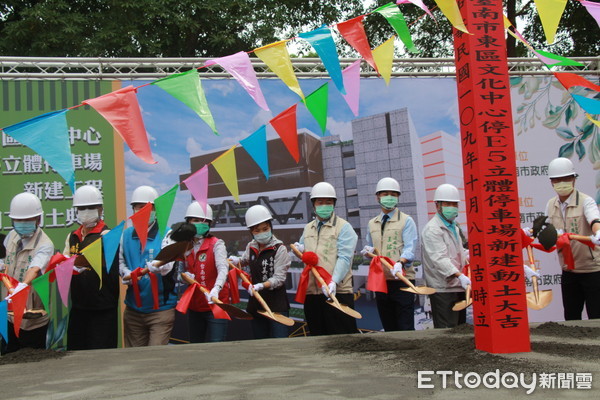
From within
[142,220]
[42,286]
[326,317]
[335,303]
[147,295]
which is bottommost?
[326,317]

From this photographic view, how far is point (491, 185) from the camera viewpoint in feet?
8.48

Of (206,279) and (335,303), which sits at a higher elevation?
(206,279)

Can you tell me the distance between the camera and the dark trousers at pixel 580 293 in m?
4.10

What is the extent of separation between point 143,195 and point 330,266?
144 cm

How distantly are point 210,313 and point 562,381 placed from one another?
2451 mm

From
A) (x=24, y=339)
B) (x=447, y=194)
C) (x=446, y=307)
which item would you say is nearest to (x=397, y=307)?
(x=446, y=307)

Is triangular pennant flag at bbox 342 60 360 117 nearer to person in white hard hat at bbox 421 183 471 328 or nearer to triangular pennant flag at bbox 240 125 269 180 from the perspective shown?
triangular pennant flag at bbox 240 125 269 180

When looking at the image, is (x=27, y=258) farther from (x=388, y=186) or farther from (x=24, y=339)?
(x=388, y=186)

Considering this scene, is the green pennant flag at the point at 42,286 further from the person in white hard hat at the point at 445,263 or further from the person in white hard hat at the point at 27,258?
the person in white hard hat at the point at 445,263

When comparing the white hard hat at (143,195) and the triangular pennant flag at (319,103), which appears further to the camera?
the white hard hat at (143,195)

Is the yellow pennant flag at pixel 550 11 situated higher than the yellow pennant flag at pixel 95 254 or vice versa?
the yellow pennant flag at pixel 550 11

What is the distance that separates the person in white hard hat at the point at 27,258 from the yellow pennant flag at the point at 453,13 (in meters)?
2.62

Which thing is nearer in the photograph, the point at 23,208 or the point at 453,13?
the point at 453,13

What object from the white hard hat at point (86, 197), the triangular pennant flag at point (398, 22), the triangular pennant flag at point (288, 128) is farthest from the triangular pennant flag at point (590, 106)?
the white hard hat at point (86, 197)
